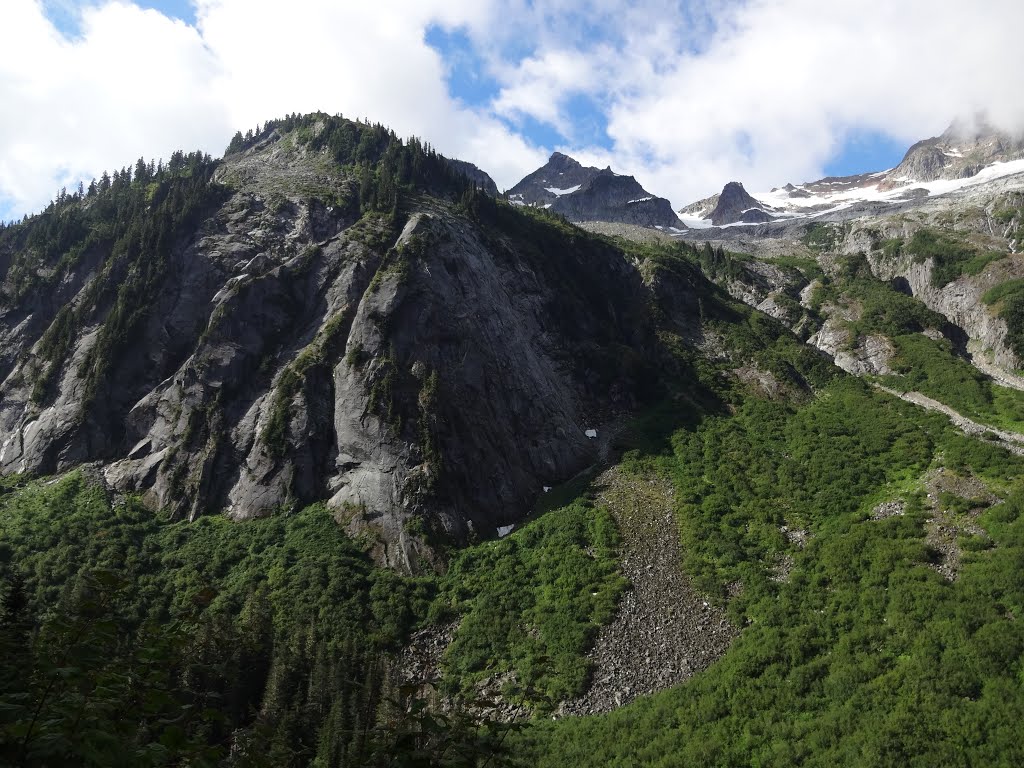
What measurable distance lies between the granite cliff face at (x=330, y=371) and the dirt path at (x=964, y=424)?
1234 inches

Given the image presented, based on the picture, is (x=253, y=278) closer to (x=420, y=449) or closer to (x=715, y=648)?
(x=420, y=449)

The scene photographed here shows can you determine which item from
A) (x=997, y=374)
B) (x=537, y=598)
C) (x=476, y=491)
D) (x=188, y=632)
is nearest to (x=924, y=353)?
(x=997, y=374)

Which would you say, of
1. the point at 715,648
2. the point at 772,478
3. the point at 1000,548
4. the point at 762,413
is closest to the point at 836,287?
the point at 762,413

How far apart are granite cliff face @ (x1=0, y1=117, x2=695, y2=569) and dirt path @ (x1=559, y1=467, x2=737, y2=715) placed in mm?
14683

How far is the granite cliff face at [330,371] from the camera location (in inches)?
2237

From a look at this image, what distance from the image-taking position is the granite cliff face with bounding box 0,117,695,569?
2237 inches

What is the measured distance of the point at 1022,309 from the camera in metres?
87.6

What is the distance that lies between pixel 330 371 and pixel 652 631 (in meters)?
42.4

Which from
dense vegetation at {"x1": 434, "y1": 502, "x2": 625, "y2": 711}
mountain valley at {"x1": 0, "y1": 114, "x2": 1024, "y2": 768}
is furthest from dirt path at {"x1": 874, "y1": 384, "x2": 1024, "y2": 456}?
dense vegetation at {"x1": 434, "y1": 502, "x2": 625, "y2": 711}

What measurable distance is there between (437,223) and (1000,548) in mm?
69649

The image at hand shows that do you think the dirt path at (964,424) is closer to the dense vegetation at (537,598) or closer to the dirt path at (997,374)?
the dirt path at (997,374)

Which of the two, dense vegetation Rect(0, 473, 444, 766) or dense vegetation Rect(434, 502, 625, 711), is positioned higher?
dense vegetation Rect(0, 473, 444, 766)

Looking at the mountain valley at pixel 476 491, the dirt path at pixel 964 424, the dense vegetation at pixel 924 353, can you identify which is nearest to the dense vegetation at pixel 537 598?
the mountain valley at pixel 476 491

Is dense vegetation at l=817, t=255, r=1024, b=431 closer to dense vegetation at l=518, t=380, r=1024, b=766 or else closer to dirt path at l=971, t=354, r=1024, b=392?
dirt path at l=971, t=354, r=1024, b=392
